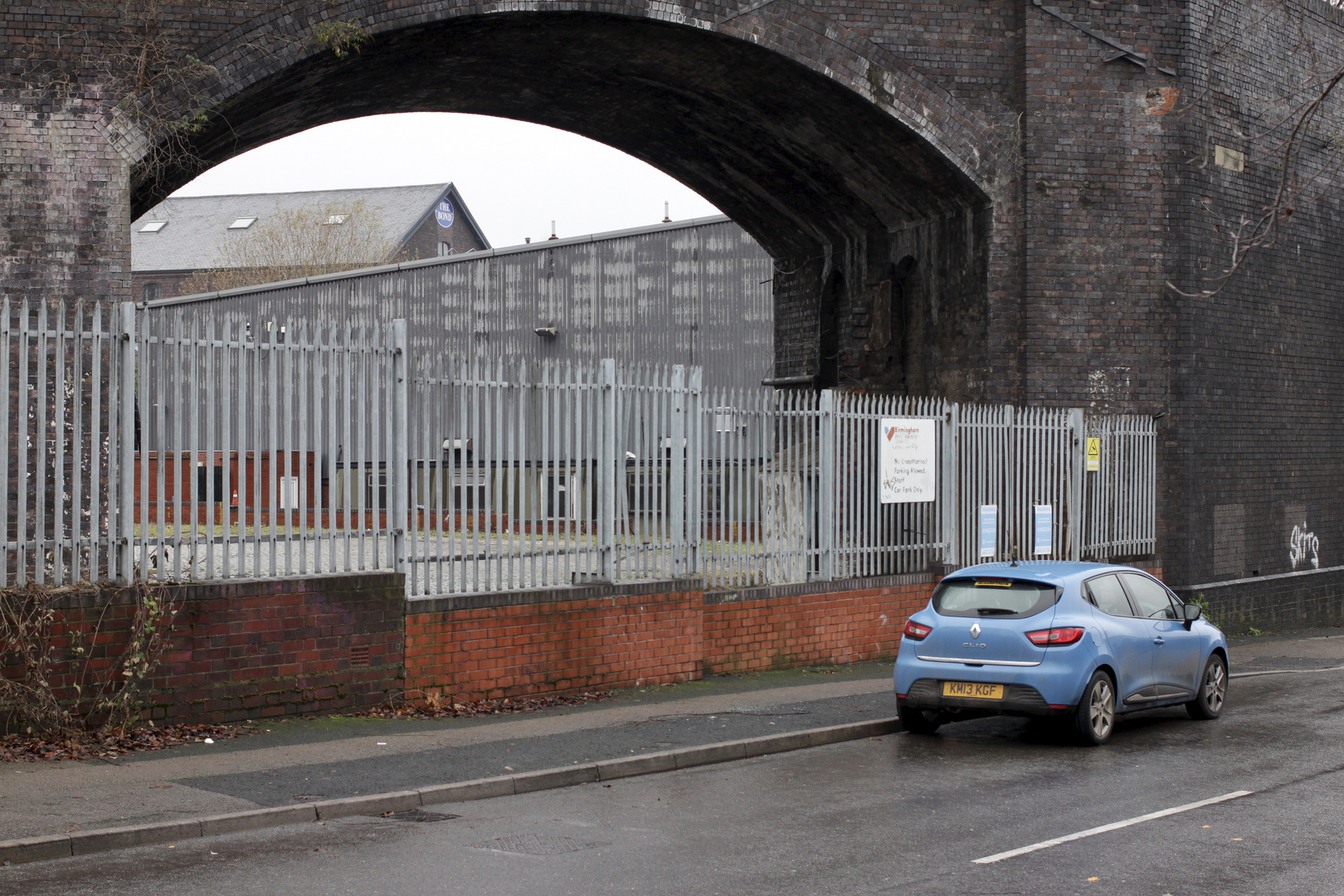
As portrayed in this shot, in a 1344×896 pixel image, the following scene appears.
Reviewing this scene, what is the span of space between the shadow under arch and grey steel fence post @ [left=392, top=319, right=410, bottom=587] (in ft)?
12.0

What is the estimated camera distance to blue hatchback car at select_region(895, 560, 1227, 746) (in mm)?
10258

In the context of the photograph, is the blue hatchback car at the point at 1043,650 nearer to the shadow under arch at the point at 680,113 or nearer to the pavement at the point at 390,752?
the pavement at the point at 390,752

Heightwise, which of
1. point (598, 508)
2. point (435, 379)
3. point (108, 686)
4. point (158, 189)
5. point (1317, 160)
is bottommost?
point (108, 686)

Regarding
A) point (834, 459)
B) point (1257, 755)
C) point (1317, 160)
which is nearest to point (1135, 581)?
point (1257, 755)

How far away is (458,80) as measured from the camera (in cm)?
1683

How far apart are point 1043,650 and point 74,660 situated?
22.7 feet

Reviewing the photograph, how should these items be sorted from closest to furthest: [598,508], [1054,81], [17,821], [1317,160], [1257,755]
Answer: [17,821] < [1257,755] < [598,508] < [1054,81] < [1317,160]

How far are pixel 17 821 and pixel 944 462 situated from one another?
11.3 m

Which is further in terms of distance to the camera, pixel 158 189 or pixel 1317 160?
pixel 1317 160

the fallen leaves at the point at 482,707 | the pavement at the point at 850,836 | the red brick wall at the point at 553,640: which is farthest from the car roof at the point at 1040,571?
the fallen leaves at the point at 482,707

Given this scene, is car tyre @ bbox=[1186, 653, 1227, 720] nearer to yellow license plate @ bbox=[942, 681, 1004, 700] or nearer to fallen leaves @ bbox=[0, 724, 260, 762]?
yellow license plate @ bbox=[942, 681, 1004, 700]

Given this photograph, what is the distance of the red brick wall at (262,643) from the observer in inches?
371

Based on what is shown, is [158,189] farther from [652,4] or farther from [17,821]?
[17,821]

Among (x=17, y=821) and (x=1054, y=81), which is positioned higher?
(x=1054, y=81)
